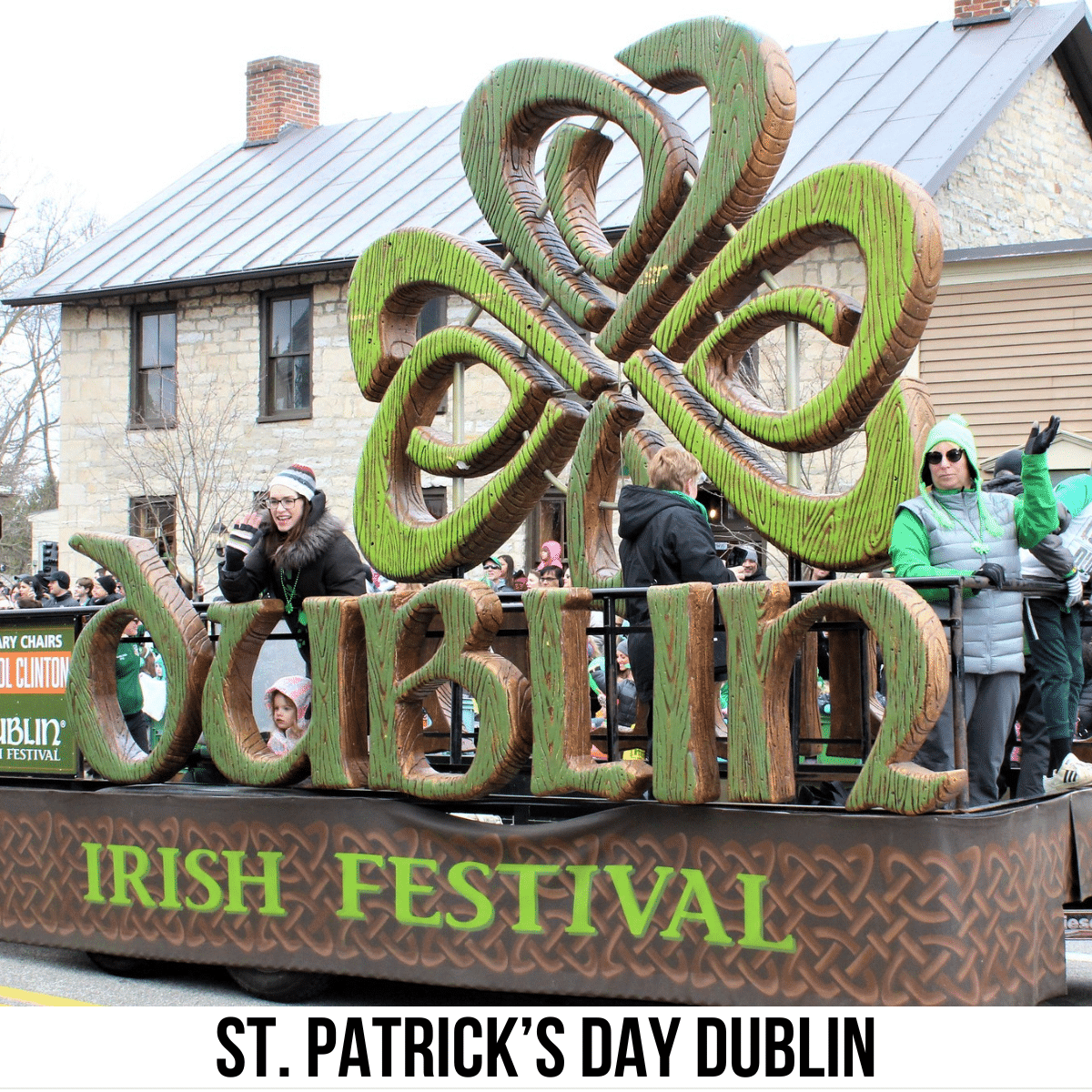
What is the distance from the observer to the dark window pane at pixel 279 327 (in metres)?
21.5

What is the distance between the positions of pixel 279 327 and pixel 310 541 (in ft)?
50.2

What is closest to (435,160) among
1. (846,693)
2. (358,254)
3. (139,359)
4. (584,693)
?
(358,254)

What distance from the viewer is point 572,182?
6855 millimetres

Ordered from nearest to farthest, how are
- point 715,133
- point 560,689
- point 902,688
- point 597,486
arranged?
point 902,688, point 560,689, point 715,133, point 597,486

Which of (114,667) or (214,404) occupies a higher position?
(214,404)

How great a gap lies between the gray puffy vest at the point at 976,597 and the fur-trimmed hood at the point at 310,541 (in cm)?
248

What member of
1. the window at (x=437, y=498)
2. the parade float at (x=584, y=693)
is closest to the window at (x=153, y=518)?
the window at (x=437, y=498)

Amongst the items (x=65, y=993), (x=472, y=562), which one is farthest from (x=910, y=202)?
(x=65, y=993)

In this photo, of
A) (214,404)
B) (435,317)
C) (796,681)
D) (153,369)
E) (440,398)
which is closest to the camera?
(796,681)

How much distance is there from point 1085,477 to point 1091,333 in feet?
35.1

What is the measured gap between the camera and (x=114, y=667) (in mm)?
7250

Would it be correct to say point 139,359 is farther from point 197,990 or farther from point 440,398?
point 197,990

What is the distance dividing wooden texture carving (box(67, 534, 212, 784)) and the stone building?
1011 cm

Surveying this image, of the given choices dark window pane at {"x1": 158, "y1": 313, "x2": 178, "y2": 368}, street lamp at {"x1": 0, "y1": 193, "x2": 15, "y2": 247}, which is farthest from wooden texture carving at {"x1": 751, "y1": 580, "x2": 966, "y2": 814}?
dark window pane at {"x1": 158, "y1": 313, "x2": 178, "y2": 368}
